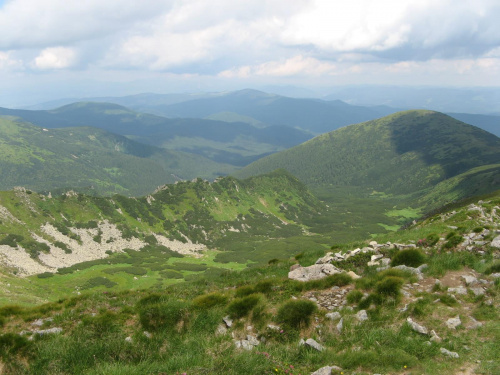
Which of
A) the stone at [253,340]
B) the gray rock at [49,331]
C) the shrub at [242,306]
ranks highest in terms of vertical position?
the shrub at [242,306]

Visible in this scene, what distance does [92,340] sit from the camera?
12617 mm

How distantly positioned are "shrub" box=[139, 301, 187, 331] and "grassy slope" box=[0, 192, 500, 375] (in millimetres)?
45

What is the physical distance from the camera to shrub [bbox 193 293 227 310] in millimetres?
14930

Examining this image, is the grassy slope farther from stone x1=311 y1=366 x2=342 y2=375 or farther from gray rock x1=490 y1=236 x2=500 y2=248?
gray rock x1=490 y1=236 x2=500 y2=248

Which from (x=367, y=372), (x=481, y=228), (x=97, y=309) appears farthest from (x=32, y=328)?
(x=481, y=228)

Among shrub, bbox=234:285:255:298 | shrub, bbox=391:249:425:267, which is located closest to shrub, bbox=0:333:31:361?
shrub, bbox=234:285:255:298

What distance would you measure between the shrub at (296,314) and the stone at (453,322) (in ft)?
16.8

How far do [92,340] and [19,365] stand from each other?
263 cm

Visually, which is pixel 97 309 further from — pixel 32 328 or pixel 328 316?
pixel 328 316

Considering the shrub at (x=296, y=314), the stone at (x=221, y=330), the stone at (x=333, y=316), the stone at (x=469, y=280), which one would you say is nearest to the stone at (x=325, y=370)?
the shrub at (x=296, y=314)

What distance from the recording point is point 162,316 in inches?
549

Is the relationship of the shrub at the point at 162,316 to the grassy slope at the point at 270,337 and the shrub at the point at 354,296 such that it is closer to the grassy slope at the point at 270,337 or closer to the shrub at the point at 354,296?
the grassy slope at the point at 270,337

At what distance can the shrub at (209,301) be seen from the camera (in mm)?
14930

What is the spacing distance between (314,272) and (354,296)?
4.84 m
